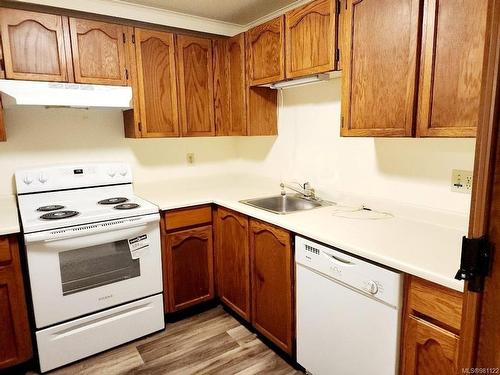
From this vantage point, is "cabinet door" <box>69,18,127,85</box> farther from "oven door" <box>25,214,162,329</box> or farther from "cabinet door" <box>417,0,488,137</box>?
"cabinet door" <box>417,0,488,137</box>

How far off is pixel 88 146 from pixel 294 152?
154 cm

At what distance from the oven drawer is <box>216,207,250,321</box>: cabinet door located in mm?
485

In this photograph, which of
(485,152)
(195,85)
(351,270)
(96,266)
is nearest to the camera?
(485,152)

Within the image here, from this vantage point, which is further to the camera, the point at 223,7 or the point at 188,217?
the point at 223,7

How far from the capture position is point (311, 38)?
1.93m

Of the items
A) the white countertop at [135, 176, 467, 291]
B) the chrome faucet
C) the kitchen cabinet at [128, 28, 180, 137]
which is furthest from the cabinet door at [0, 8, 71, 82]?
the chrome faucet

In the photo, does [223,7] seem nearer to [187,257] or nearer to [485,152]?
[187,257]

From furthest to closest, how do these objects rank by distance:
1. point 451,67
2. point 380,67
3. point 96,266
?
point 96,266 < point 380,67 < point 451,67

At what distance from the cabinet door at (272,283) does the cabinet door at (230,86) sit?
94cm

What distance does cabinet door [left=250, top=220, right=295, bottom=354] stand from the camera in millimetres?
1890

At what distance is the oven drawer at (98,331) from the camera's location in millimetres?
1936

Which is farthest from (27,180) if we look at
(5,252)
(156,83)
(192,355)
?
(192,355)

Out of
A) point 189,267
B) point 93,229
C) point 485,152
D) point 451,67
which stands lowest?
point 189,267

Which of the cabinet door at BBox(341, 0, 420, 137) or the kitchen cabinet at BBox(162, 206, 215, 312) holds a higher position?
the cabinet door at BBox(341, 0, 420, 137)
